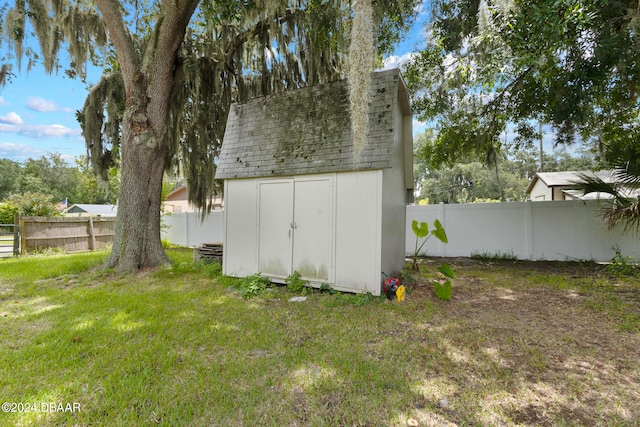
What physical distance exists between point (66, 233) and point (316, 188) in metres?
9.55

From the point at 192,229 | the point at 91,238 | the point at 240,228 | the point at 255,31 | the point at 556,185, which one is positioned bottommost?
the point at 91,238

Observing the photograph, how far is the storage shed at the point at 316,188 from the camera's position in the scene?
4.24 metres

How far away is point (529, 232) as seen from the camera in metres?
7.16

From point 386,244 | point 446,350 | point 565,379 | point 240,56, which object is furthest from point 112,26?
point 565,379

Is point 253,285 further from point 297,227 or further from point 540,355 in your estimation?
point 540,355

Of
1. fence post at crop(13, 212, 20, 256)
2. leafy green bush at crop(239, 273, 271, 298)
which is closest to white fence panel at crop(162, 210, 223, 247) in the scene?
fence post at crop(13, 212, 20, 256)

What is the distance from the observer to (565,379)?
2195mm

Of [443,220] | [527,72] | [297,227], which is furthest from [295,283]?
[527,72]

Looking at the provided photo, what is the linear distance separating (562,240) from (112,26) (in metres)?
10.8

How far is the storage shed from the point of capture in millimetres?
4242

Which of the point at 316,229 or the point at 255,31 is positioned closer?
the point at 316,229

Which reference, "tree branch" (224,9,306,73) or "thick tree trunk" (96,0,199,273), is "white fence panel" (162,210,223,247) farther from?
"tree branch" (224,9,306,73)

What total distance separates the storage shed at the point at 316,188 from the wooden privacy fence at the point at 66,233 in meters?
7.46

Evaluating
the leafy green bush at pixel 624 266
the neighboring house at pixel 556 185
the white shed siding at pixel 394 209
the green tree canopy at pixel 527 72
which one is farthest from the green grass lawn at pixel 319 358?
the neighboring house at pixel 556 185
